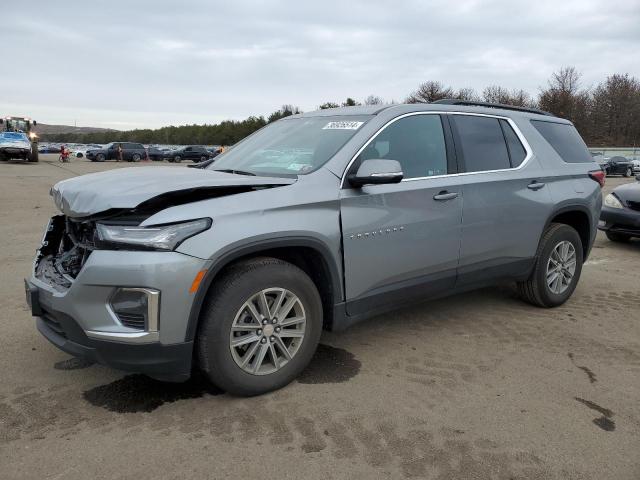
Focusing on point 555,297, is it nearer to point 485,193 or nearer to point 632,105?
point 485,193

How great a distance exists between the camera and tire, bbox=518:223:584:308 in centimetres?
478

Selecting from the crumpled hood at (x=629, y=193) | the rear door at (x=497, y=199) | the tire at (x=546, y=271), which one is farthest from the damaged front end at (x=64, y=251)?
the crumpled hood at (x=629, y=193)

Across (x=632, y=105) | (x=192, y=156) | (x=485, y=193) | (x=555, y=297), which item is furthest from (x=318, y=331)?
(x=632, y=105)

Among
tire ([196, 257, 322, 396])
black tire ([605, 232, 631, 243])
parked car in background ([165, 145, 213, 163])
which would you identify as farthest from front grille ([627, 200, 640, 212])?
parked car in background ([165, 145, 213, 163])

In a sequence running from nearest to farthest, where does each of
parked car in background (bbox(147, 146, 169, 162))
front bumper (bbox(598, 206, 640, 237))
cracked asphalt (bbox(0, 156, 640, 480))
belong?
cracked asphalt (bbox(0, 156, 640, 480)) < front bumper (bbox(598, 206, 640, 237)) < parked car in background (bbox(147, 146, 169, 162))

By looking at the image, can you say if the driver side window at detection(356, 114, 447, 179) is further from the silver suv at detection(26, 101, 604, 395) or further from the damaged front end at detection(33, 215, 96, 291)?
the damaged front end at detection(33, 215, 96, 291)

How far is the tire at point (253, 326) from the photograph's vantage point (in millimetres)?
2859

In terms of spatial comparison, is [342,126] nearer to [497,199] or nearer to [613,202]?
[497,199]

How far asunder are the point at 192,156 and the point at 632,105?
56.1 meters

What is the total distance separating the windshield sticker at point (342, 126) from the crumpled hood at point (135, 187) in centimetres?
70

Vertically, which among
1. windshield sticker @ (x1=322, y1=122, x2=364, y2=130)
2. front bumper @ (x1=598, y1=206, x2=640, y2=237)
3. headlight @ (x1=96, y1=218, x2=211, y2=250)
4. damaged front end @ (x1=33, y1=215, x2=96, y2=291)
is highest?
windshield sticker @ (x1=322, y1=122, x2=364, y2=130)

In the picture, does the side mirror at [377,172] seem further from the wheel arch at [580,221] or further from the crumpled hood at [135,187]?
the wheel arch at [580,221]

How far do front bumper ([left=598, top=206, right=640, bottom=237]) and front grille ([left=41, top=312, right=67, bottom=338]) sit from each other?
7606 millimetres

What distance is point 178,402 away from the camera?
10.0ft
